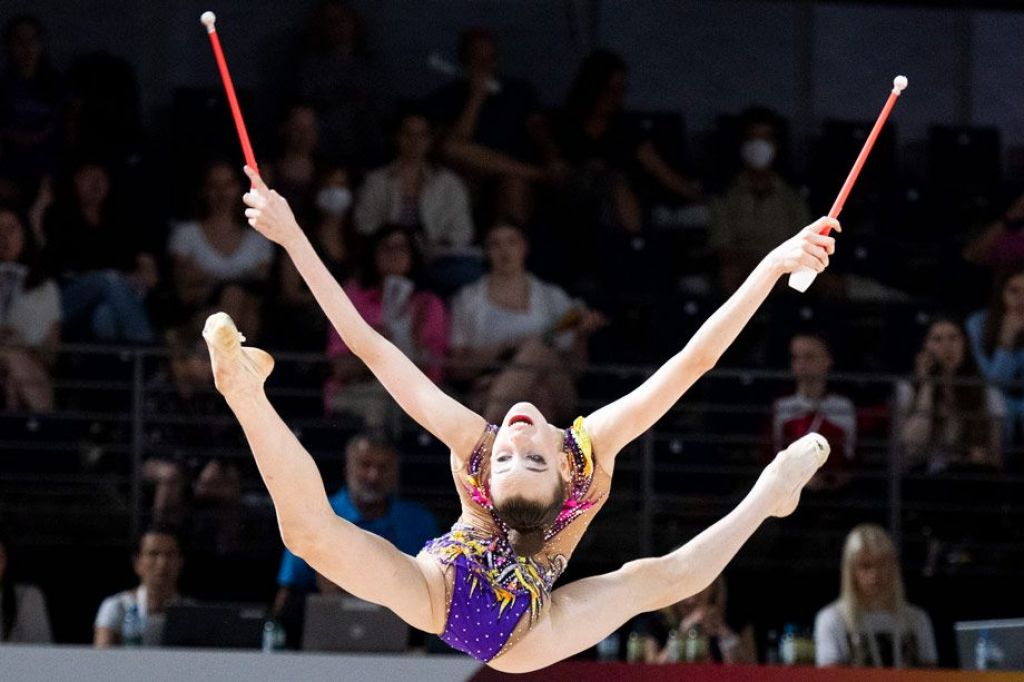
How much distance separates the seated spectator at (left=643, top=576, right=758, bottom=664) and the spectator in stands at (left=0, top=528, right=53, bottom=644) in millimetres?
1842

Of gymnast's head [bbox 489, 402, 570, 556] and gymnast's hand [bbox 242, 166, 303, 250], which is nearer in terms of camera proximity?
gymnast's hand [bbox 242, 166, 303, 250]

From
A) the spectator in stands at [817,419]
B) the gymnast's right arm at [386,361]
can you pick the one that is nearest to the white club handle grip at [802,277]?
the gymnast's right arm at [386,361]

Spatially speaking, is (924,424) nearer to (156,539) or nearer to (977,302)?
(977,302)

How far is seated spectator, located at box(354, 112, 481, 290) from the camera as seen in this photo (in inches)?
277

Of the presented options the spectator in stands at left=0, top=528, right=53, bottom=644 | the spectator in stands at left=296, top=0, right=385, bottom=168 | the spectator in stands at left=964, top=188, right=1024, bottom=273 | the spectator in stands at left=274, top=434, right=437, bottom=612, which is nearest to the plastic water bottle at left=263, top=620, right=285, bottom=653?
the spectator in stands at left=274, top=434, right=437, bottom=612

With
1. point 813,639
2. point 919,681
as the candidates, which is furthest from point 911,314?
point 919,681

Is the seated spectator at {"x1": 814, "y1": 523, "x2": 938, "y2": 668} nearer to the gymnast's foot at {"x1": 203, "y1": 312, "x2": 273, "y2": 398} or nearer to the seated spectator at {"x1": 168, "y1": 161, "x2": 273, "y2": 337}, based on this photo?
the seated spectator at {"x1": 168, "y1": 161, "x2": 273, "y2": 337}

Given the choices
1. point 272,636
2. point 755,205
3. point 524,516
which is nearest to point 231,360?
point 524,516

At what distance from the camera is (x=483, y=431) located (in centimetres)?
395

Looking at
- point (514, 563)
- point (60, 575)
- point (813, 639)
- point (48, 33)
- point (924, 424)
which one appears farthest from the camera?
point (48, 33)

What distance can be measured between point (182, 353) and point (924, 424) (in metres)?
2.64

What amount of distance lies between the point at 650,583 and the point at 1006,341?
135 inches

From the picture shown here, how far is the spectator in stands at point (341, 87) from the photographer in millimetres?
7469

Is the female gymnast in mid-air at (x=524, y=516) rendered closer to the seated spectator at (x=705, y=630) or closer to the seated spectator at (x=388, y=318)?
the seated spectator at (x=705, y=630)
